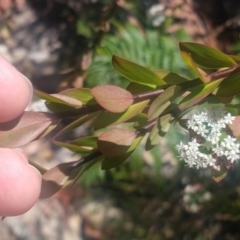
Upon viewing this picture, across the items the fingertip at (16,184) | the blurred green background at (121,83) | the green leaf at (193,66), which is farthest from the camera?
the blurred green background at (121,83)

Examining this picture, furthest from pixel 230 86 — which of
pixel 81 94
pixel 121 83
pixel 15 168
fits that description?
pixel 121 83

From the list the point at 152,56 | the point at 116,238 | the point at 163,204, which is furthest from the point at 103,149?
the point at 116,238

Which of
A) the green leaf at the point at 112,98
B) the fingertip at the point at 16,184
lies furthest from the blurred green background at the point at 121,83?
the green leaf at the point at 112,98

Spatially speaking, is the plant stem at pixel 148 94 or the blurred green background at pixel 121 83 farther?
the blurred green background at pixel 121 83

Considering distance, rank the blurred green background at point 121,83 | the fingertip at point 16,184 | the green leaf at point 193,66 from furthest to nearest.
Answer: the blurred green background at point 121,83
the fingertip at point 16,184
the green leaf at point 193,66

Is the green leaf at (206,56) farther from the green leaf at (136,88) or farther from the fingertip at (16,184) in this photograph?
the fingertip at (16,184)

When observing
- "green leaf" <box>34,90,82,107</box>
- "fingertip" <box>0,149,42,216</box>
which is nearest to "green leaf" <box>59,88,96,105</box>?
"green leaf" <box>34,90,82,107</box>
